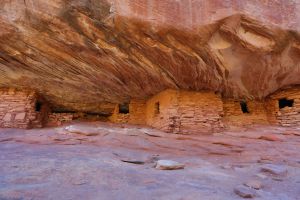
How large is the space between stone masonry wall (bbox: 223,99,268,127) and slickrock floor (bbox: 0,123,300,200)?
0.77 m

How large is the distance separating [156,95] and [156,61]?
5.60ft

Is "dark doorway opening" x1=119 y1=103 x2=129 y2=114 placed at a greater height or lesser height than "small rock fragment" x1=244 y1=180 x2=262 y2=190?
greater

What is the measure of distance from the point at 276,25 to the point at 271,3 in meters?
0.44

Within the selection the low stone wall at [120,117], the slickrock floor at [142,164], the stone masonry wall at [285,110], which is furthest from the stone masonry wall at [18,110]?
the stone masonry wall at [285,110]

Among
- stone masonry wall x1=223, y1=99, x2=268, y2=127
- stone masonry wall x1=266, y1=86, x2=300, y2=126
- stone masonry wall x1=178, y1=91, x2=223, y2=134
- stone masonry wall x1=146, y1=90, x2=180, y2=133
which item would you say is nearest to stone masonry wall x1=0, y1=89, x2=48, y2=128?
stone masonry wall x1=146, y1=90, x2=180, y2=133

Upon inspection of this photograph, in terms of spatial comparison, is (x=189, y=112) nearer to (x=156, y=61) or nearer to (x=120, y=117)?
(x=156, y=61)

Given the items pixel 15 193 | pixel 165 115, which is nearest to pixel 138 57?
pixel 165 115

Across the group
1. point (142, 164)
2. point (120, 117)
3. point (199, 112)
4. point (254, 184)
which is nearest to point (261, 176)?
point (254, 184)

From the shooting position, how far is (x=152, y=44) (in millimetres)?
5270

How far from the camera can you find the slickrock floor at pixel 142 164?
2.90m

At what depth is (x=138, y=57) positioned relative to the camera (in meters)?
5.72

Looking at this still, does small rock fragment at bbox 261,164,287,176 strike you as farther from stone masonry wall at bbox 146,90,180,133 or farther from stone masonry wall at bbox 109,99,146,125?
stone masonry wall at bbox 109,99,146,125

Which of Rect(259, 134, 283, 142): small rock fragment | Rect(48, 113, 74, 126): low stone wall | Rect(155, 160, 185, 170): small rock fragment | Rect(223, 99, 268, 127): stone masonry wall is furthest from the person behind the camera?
Rect(48, 113, 74, 126): low stone wall

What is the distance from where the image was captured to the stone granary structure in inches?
194
